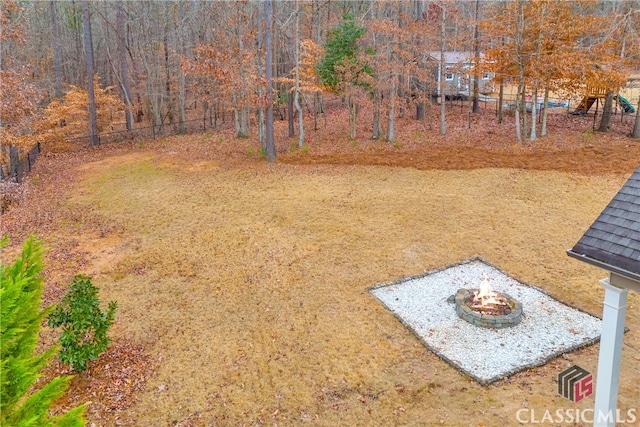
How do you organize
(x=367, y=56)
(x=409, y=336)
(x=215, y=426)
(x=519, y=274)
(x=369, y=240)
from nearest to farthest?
(x=215, y=426) < (x=409, y=336) < (x=519, y=274) < (x=369, y=240) < (x=367, y=56)

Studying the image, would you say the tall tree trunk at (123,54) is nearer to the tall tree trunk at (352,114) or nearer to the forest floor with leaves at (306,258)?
the forest floor with leaves at (306,258)

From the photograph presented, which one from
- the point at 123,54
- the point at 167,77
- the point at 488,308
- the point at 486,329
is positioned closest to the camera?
the point at 486,329

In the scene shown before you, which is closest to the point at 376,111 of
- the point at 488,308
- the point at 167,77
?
the point at 488,308

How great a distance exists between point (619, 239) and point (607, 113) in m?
19.4

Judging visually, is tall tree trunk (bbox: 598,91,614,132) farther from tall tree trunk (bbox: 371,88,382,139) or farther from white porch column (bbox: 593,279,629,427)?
white porch column (bbox: 593,279,629,427)

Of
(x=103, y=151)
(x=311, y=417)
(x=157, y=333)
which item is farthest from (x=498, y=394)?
(x=103, y=151)

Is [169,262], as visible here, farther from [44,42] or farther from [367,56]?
[44,42]

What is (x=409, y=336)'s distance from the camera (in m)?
7.52

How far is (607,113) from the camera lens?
20.6 meters

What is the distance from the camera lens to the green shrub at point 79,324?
6.49 meters

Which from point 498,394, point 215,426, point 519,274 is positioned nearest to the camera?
point 215,426

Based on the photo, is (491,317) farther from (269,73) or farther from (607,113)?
(607,113)

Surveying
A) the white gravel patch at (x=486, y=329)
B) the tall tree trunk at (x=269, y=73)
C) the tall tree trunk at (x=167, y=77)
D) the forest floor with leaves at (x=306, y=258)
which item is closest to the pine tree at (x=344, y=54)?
the forest floor with leaves at (x=306, y=258)

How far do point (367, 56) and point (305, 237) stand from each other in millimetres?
11407
